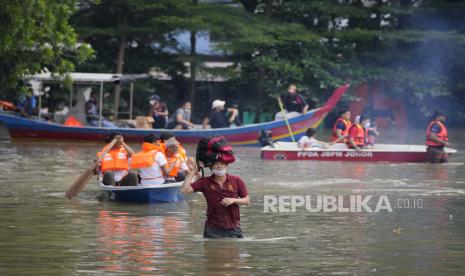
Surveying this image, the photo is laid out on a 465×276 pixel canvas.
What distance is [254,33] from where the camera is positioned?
4078cm

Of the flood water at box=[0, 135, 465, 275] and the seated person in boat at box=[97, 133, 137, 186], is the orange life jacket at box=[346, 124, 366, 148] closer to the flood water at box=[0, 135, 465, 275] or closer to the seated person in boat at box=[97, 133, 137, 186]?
the flood water at box=[0, 135, 465, 275]

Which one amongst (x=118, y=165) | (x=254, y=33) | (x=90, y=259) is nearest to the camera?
(x=90, y=259)

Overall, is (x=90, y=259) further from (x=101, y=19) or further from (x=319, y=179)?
(x=101, y=19)

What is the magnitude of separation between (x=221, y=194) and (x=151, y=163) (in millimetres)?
6020

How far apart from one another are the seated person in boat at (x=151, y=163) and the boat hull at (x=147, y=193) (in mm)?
193

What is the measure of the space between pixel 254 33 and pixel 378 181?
54.9ft

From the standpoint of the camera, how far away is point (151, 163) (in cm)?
1978

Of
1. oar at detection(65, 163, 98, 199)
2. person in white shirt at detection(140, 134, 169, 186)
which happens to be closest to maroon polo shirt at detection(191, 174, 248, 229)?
person in white shirt at detection(140, 134, 169, 186)

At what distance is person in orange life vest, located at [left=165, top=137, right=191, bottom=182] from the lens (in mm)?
20578

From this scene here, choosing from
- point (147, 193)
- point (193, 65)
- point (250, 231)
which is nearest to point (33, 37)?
point (147, 193)

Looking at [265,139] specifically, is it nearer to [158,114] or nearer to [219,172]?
[158,114]

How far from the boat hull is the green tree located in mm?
7392

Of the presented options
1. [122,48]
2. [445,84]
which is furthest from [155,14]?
[445,84]

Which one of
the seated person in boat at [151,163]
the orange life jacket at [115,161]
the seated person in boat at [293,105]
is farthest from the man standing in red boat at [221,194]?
the seated person in boat at [293,105]
